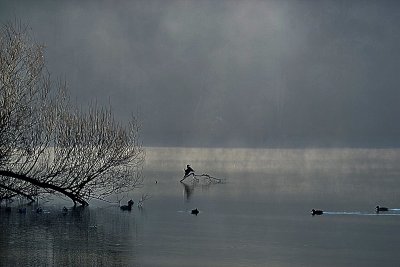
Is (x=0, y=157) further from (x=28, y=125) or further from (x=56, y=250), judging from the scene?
(x=56, y=250)

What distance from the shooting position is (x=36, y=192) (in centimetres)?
3647

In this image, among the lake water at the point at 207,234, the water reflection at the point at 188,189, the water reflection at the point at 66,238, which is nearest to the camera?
the water reflection at the point at 66,238

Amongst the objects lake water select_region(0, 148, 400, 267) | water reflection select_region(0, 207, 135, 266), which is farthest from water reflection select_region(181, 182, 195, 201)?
water reflection select_region(0, 207, 135, 266)

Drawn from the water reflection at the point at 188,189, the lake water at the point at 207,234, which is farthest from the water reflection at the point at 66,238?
the water reflection at the point at 188,189

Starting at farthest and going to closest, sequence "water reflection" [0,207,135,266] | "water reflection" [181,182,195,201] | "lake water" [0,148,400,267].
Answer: "water reflection" [181,182,195,201] → "lake water" [0,148,400,267] → "water reflection" [0,207,135,266]

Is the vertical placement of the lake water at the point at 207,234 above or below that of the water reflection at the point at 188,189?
below

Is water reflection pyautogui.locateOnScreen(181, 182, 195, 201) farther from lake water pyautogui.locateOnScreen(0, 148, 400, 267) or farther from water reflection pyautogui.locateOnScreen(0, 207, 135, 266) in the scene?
water reflection pyautogui.locateOnScreen(0, 207, 135, 266)

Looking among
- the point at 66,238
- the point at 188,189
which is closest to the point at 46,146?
the point at 66,238

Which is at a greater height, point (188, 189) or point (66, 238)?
point (188, 189)

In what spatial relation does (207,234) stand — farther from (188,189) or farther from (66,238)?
(188,189)

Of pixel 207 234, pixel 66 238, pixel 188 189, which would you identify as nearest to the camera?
pixel 66 238

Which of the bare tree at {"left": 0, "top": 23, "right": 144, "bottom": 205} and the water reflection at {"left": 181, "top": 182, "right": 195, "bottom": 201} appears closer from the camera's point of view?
the bare tree at {"left": 0, "top": 23, "right": 144, "bottom": 205}

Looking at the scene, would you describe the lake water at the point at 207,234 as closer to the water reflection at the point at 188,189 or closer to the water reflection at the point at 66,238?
the water reflection at the point at 66,238

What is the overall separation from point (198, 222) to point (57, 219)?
626 cm
